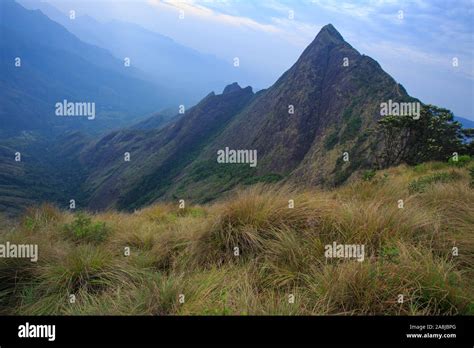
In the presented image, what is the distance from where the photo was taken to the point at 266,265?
432 centimetres

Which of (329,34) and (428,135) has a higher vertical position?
(329,34)

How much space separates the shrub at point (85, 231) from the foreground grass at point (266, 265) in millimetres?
19

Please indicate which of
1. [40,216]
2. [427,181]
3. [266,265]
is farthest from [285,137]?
[266,265]

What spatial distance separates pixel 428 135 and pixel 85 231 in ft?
64.9

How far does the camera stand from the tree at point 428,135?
18203 millimetres

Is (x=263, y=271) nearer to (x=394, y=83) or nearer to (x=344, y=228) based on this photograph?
(x=344, y=228)

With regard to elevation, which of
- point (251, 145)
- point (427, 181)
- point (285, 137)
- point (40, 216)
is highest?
point (285, 137)

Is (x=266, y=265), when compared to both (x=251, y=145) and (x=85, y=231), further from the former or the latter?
(x=251, y=145)

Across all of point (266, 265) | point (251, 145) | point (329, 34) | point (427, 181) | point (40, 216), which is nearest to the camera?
point (266, 265)

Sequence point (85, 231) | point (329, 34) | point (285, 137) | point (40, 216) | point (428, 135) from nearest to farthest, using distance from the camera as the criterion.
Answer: point (85, 231)
point (40, 216)
point (428, 135)
point (285, 137)
point (329, 34)

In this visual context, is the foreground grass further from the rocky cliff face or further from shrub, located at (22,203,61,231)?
the rocky cliff face

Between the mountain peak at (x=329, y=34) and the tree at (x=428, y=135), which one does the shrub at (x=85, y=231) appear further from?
the mountain peak at (x=329, y=34)
